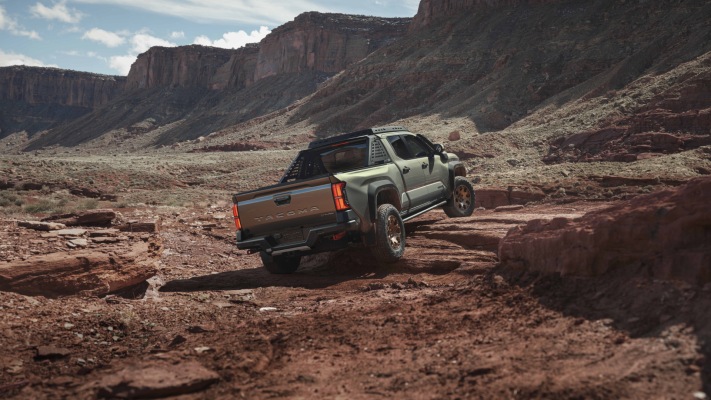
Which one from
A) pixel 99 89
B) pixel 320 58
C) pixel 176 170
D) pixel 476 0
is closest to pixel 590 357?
pixel 176 170

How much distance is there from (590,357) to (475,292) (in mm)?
2196

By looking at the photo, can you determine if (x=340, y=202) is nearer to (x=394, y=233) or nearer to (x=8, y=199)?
(x=394, y=233)

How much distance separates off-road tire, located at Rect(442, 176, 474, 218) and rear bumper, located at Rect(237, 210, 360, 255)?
3.40m

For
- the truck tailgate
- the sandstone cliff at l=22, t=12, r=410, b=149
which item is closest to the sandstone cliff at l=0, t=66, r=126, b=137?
the sandstone cliff at l=22, t=12, r=410, b=149

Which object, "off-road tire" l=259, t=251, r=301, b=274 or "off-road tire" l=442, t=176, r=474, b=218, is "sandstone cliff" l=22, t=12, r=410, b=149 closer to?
"off-road tire" l=442, t=176, r=474, b=218

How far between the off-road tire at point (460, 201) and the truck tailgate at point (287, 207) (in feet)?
11.8

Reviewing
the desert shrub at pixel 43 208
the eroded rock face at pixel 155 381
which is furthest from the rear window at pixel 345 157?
the desert shrub at pixel 43 208

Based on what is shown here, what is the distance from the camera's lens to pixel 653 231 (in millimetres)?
4758

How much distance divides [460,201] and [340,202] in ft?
13.0

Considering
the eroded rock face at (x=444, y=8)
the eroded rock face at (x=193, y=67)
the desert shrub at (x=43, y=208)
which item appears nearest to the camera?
the desert shrub at (x=43, y=208)

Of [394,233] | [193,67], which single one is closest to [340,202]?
[394,233]

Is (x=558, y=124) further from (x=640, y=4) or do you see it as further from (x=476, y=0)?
(x=476, y=0)

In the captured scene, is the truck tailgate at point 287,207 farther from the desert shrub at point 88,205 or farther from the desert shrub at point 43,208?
the desert shrub at point 88,205

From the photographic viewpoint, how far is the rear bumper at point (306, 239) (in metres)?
7.82
